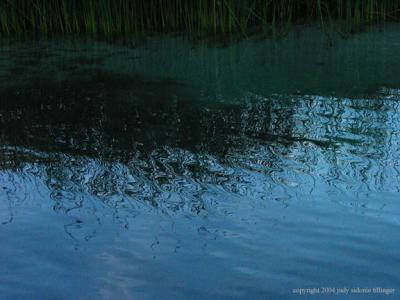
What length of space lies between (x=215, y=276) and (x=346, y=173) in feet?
3.83

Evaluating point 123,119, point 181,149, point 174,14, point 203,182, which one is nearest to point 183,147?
point 181,149

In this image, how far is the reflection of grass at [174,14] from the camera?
7359 mm

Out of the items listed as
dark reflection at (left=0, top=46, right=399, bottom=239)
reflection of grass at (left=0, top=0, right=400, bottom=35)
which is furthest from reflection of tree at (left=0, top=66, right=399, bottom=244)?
reflection of grass at (left=0, top=0, right=400, bottom=35)

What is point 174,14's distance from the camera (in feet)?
25.3

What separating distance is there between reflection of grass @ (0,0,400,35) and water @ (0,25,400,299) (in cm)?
185

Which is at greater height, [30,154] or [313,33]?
[313,33]

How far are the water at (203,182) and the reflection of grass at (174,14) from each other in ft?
6.08

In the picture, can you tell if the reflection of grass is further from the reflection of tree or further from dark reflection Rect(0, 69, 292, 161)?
the reflection of tree

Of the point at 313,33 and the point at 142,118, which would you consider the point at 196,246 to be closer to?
the point at 142,118

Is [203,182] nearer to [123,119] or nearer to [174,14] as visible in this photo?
[123,119]

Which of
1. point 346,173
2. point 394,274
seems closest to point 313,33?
point 346,173

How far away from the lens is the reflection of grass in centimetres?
736

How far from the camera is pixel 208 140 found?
3.70 m

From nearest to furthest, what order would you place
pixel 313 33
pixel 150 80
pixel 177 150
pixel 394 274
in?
pixel 394 274 < pixel 177 150 < pixel 150 80 < pixel 313 33
